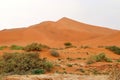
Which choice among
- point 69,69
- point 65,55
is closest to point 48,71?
point 69,69

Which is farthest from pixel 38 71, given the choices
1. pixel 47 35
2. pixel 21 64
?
pixel 47 35

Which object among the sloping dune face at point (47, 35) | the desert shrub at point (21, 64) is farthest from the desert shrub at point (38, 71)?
the sloping dune face at point (47, 35)

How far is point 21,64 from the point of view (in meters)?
20.5

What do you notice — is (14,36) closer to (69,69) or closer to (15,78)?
(69,69)

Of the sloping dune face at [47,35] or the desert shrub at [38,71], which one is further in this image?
the sloping dune face at [47,35]

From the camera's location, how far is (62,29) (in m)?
59.4

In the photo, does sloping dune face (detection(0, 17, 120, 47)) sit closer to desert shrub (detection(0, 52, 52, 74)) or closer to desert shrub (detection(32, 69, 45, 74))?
desert shrub (detection(0, 52, 52, 74))

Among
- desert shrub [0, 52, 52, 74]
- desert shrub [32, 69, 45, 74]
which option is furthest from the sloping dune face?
desert shrub [32, 69, 45, 74]

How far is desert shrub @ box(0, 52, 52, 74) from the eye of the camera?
20.1 meters

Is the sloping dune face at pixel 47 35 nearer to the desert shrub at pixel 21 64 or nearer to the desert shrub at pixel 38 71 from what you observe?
the desert shrub at pixel 21 64

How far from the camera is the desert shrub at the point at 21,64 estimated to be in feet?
65.9

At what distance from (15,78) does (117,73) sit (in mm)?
5356

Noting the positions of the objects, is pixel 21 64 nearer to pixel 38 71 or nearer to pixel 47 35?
pixel 38 71

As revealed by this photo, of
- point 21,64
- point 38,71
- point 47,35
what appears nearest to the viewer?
point 38,71
